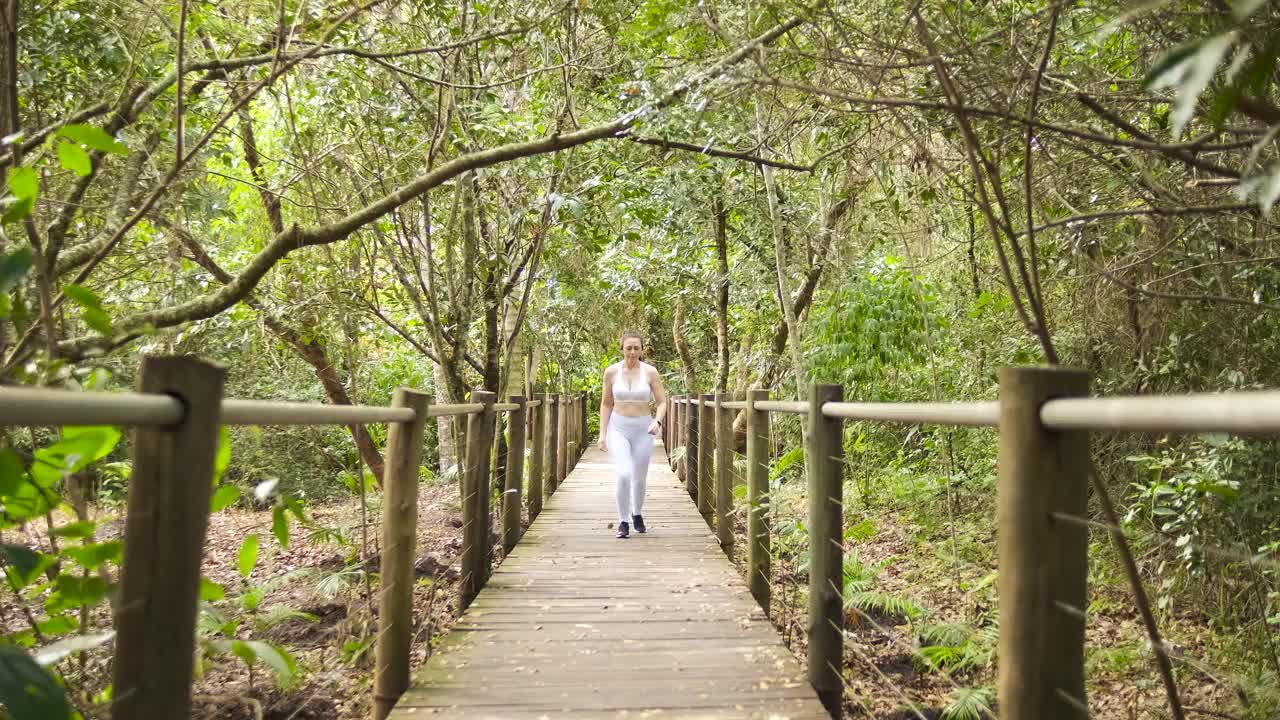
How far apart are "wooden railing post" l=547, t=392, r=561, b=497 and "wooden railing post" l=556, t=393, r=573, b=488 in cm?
12

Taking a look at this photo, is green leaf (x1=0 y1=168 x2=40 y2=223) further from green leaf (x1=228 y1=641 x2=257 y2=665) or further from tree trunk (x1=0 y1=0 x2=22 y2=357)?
green leaf (x1=228 y1=641 x2=257 y2=665)

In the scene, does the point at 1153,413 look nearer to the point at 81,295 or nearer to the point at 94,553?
the point at 94,553

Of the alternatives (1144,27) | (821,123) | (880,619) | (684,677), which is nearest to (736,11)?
(821,123)

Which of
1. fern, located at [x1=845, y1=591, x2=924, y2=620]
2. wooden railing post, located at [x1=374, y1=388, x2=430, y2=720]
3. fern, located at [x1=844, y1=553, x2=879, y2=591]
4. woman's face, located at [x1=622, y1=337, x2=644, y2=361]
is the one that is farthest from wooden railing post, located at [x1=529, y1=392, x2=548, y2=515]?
wooden railing post, located at [x1=374, y1=388, x2=430, y2=720]

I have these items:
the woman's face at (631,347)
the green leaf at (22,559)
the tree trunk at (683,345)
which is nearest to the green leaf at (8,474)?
the green leaf at (22,559)

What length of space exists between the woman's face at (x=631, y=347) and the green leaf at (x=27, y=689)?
5.26m

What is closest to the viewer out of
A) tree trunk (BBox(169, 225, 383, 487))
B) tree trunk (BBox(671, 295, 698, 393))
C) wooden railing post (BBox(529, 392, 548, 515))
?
tree trunk (BBox(169, 225, 383, 487))

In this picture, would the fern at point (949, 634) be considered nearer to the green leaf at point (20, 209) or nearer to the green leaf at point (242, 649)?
the green leaf at point (242, 649)

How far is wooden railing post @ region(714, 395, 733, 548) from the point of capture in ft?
19.4

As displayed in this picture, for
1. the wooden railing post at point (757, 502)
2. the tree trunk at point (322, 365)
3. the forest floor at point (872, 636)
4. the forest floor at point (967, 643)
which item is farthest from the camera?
the tree trunk at point (322, 365)

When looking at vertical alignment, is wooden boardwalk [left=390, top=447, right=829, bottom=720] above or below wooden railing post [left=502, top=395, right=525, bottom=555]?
below

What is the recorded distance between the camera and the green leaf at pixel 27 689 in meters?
0.93

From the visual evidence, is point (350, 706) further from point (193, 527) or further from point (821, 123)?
point (821, 123)

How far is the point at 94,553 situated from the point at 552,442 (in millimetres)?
7753
